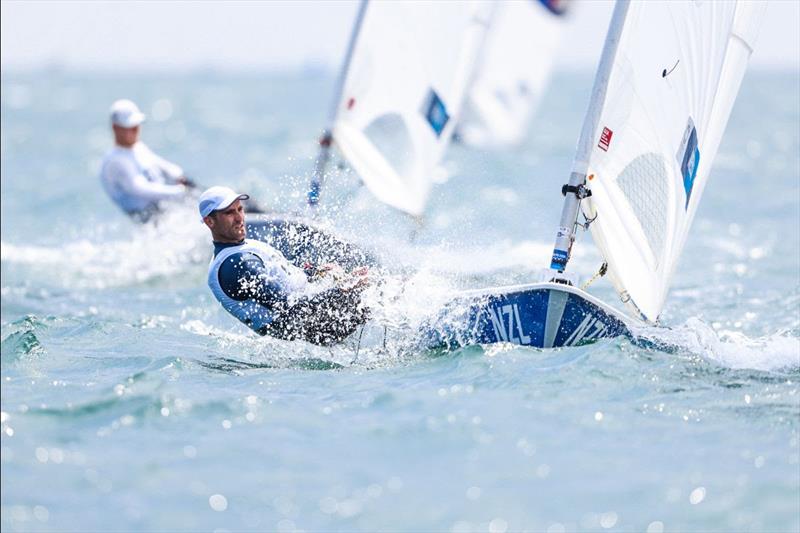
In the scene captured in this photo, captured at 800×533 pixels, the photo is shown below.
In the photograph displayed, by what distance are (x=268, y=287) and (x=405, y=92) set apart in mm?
3448

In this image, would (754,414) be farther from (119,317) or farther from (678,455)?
(119,317)

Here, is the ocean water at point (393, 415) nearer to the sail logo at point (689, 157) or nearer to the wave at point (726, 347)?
the wave at point (726, 347)

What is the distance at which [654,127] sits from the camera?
559 cm

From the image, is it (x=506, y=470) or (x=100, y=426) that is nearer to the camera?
(x=506, y=470)

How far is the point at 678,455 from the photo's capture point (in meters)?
4.38

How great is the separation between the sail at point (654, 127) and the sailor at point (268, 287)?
117 cm

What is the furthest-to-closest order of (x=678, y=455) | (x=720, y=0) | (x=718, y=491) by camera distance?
(x=720, y=0) → (x=678, y=455) → (x=718, y=491)

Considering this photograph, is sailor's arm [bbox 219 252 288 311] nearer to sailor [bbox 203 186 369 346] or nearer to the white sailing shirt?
sailor [bbox 203 186 369 346]

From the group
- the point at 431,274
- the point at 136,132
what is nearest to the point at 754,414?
the point at 431,274

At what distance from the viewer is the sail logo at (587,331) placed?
17.7ft

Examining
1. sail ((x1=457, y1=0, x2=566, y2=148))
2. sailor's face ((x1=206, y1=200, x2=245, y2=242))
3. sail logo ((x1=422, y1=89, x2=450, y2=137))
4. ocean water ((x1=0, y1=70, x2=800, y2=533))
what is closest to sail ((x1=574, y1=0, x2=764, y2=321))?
ocean water ((x1=0, y1=70, x2=800, y2=533))

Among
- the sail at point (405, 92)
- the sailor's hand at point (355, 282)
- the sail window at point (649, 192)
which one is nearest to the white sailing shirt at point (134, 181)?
the sail at point (405, 92)

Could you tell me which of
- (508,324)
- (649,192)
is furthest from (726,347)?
(508,324)

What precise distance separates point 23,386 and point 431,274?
2036 mm
